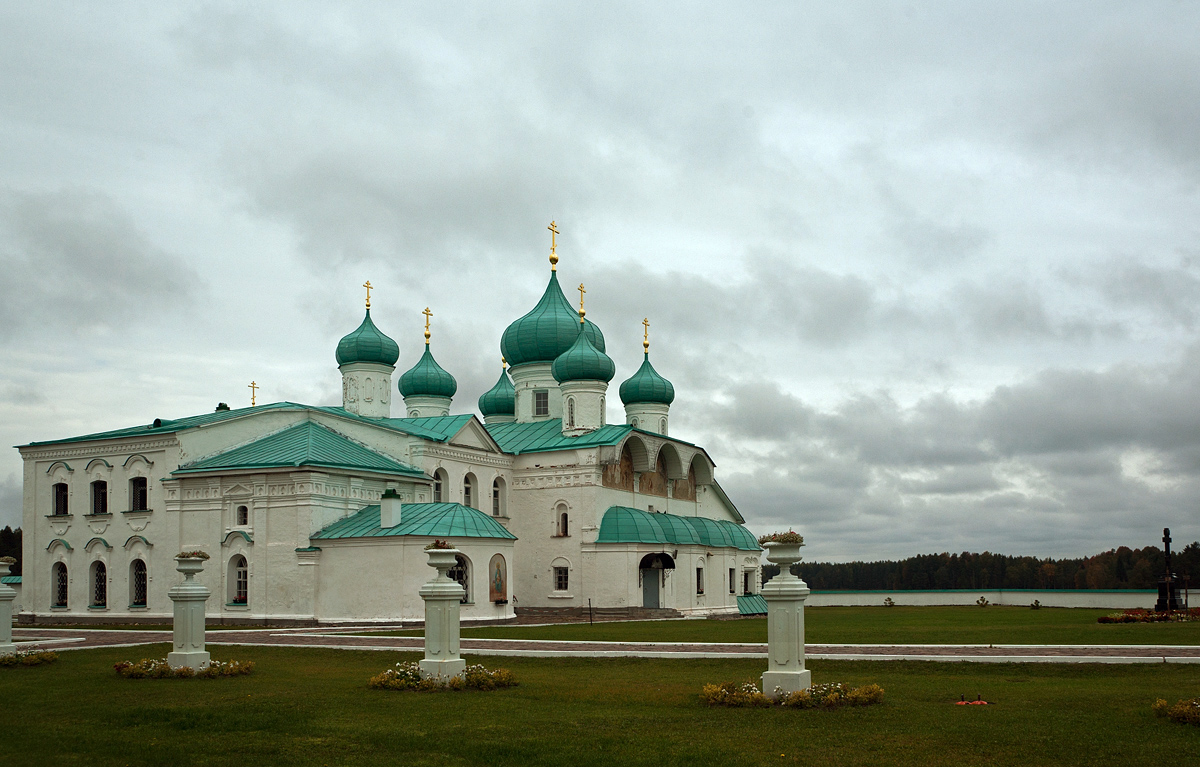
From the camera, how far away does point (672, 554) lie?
40594 millimetres

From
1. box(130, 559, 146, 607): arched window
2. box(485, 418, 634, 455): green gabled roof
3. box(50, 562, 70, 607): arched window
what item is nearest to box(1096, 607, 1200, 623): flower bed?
box(485, 418, 634, 455): green gabled roof

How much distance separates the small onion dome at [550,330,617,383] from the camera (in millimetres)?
42281

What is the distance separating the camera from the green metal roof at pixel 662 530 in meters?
39.3

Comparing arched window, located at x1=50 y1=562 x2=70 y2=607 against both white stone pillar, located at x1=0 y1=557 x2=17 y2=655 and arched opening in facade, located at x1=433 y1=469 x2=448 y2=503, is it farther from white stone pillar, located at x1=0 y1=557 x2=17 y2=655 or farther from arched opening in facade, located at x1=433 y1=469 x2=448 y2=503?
white stone pillar, located at x1=0 y1=557 x2=17 y2=655

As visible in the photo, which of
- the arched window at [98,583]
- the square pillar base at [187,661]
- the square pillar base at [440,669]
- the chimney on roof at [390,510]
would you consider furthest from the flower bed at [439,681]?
the arched window at [98,583]

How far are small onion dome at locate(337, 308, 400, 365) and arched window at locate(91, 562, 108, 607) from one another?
1298 cm

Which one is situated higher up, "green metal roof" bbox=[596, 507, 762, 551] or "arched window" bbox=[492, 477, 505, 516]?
"arched window" bbox=[492, 477, 505, 516]

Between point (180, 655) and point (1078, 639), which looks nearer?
point (180, 655)

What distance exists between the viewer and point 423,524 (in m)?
31.4

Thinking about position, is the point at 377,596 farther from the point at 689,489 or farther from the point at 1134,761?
the point at 1134,761

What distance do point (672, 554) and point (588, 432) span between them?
5.67 metres

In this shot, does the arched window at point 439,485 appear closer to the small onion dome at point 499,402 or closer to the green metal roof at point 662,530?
the green metal roof at point 662,530

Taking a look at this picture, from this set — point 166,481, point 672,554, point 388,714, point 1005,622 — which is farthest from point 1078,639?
point 166,481

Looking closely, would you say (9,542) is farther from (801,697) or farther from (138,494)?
(801,697)
